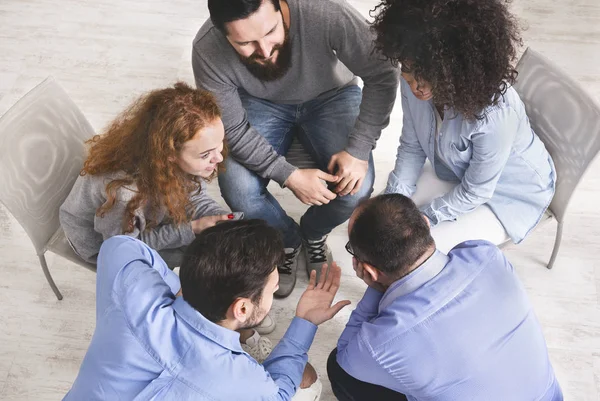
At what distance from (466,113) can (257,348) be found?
1.03m

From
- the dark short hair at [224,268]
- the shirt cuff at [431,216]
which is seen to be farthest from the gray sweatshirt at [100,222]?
the shirt cuff at [431,216]

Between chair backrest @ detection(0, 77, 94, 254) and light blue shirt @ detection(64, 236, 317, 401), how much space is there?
488mm

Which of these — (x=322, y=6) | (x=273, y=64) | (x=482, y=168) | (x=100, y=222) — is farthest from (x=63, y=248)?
(x=482, y=168)

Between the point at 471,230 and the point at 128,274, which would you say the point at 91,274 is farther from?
the point at 471,230

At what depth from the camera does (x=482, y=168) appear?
175 centimetres

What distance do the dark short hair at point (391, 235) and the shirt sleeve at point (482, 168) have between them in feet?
1.11

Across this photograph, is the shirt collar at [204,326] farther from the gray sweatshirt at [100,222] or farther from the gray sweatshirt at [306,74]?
the gray sweatshirt at [306,74]

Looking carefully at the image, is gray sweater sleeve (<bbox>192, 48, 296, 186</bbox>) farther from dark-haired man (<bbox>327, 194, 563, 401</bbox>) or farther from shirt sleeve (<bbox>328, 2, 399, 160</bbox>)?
dark-haired man (<bbox>327, 194, 563, 401</bbox>)

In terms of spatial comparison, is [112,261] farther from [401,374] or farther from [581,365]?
[581,365]

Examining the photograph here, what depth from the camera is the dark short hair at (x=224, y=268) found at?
1381 millimetres

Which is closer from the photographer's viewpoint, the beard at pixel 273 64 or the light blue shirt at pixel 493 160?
the light blue shirt at pixel 493 160

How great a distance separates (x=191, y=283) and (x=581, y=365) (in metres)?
1.48

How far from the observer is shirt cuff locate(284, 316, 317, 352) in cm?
167

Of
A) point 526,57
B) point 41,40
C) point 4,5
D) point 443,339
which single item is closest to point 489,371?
point 443,339
